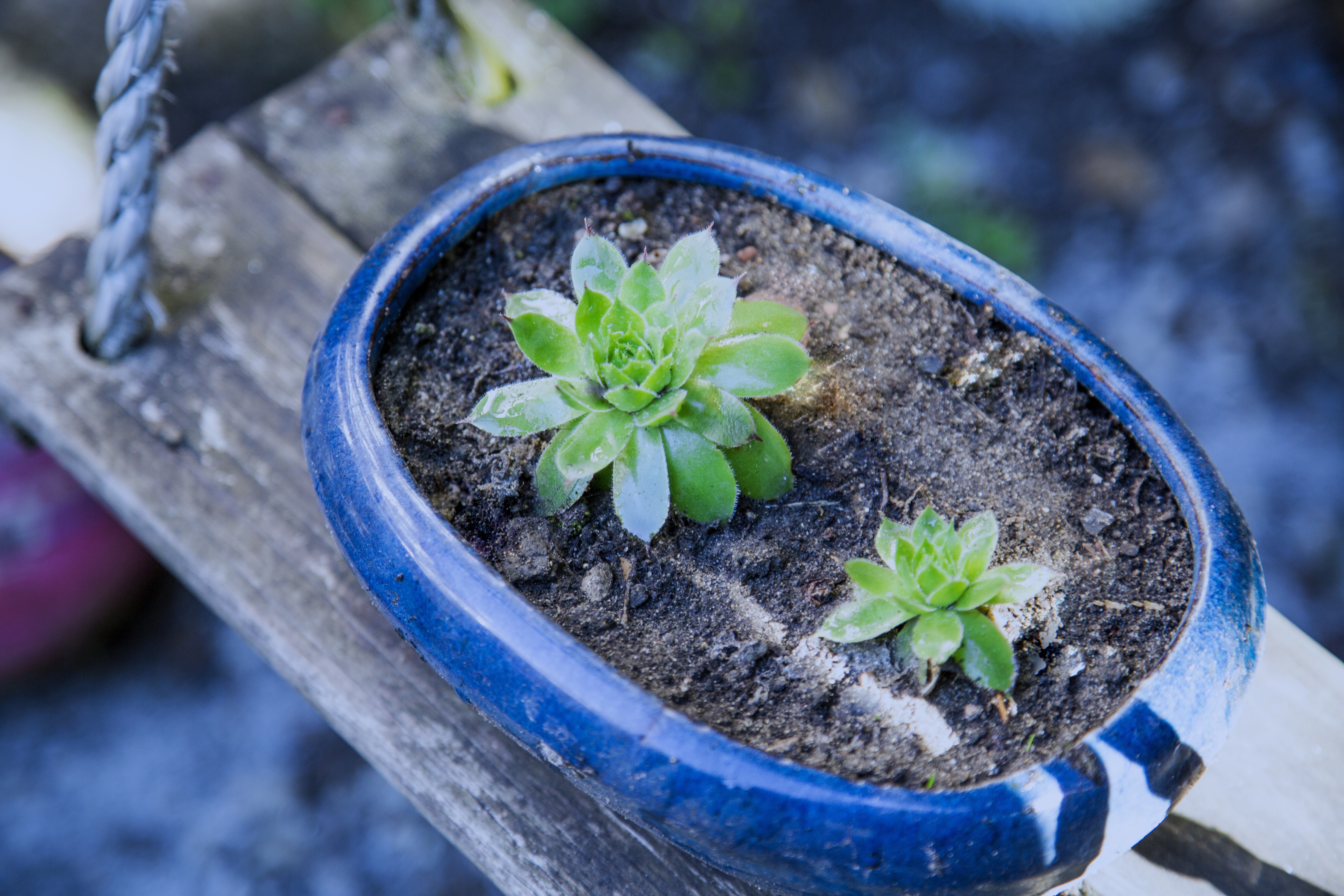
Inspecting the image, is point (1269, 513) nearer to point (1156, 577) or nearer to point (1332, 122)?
point (1332, 122)

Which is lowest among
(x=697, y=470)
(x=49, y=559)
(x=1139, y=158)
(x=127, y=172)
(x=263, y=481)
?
(x=49, y=559)

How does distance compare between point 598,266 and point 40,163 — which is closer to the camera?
point 598,266

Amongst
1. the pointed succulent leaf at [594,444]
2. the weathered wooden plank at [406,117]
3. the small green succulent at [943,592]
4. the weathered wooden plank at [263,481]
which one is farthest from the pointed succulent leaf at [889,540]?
the weathered wooden plank at [406,117]

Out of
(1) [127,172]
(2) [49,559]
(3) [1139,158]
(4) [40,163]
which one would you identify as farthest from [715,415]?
(4) [40,163]

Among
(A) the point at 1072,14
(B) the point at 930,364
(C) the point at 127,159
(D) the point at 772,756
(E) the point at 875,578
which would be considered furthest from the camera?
(A) the point at 1072,14

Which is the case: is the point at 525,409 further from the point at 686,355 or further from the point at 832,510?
the point at 832,510

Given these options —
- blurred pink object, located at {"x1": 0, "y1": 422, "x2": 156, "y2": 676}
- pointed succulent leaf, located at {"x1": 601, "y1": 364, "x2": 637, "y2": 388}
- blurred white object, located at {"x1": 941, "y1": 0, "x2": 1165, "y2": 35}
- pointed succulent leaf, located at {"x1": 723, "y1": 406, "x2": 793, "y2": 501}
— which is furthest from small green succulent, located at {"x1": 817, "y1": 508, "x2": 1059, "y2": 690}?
blurred white object, located at {"x1": 941, "y1": 0, "x2": 1165, "y2": 35}
